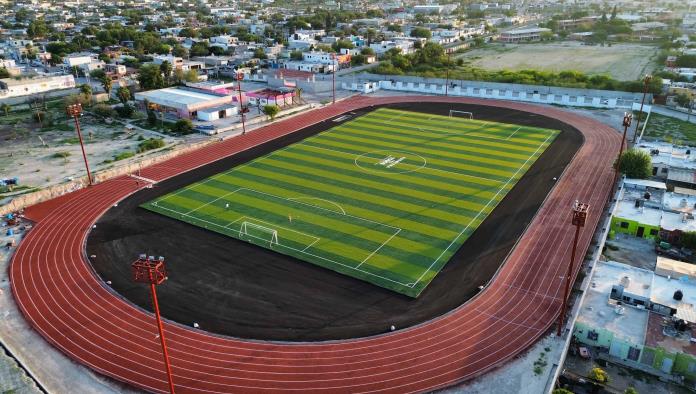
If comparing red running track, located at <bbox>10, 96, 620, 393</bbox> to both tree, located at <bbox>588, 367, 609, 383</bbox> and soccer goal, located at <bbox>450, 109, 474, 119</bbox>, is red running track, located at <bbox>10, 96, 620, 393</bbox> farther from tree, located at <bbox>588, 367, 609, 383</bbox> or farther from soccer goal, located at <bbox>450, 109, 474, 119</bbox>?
soccer goal, located at <bbox>450, 109, 474, 119</bbox>

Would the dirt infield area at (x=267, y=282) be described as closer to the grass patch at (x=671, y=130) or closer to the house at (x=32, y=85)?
the grass patch at (x=671, y=130)

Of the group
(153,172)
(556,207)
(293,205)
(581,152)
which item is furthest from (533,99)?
(153,172)

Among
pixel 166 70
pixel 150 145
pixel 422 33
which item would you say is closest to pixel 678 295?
pixel 150 145

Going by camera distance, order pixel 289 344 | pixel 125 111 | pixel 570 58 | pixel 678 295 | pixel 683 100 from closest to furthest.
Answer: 1. pixel 289 344
2. pixel 678 295
3. pixel 683 100
4. pixel 125 111
5. pixel 570 58

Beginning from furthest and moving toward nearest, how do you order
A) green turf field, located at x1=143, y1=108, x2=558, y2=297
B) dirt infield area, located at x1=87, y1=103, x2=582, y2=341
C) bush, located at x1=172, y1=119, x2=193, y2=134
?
bush, located at x1=172, y1=119, x2=193, y2=134
green turf field, located at x1=143, y1=108, x2=558, y2=297
dirt infield area, located at x1=87, y1=103, x2=582, y2=341

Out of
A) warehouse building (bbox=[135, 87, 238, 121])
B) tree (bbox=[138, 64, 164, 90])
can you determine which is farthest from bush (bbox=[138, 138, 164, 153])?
tree (bbox=[138, 64, 164, 90])

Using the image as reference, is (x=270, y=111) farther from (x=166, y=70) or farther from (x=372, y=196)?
(x=166, y=70)
